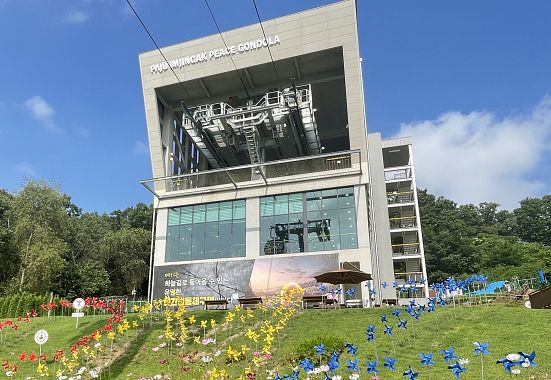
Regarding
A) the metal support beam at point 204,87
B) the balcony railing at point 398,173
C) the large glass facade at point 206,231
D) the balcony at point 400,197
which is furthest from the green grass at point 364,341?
the balcony railing at point 398,173

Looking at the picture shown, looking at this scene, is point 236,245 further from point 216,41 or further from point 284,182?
point 216,41

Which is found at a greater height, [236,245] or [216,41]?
[216,41]

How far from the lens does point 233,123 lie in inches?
1323

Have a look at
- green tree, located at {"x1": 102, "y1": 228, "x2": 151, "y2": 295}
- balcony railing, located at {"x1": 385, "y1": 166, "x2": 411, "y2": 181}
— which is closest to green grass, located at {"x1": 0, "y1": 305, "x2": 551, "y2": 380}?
green tree, located at {"x1": 102, "y1": 228, "x2": 151, "y2": 295}

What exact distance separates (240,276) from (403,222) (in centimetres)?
2568

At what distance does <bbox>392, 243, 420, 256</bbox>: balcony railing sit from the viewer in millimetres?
45219

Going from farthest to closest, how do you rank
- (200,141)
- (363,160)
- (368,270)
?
(200,141)
(363,160)
(368,270)

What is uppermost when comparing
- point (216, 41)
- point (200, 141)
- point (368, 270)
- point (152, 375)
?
point (216, 41)

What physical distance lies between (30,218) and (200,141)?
672 inches

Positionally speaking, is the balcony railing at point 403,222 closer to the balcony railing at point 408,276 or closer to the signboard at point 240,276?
the balcony railing at point 408,276

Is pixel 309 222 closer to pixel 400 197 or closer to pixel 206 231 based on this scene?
pixel 206 231

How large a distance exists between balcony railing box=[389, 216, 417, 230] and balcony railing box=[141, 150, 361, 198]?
2159 centimetres

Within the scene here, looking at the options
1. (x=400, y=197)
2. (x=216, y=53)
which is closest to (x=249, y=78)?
(x=216, y=53)

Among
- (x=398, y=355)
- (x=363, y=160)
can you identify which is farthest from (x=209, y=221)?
(x=398, y=355)
